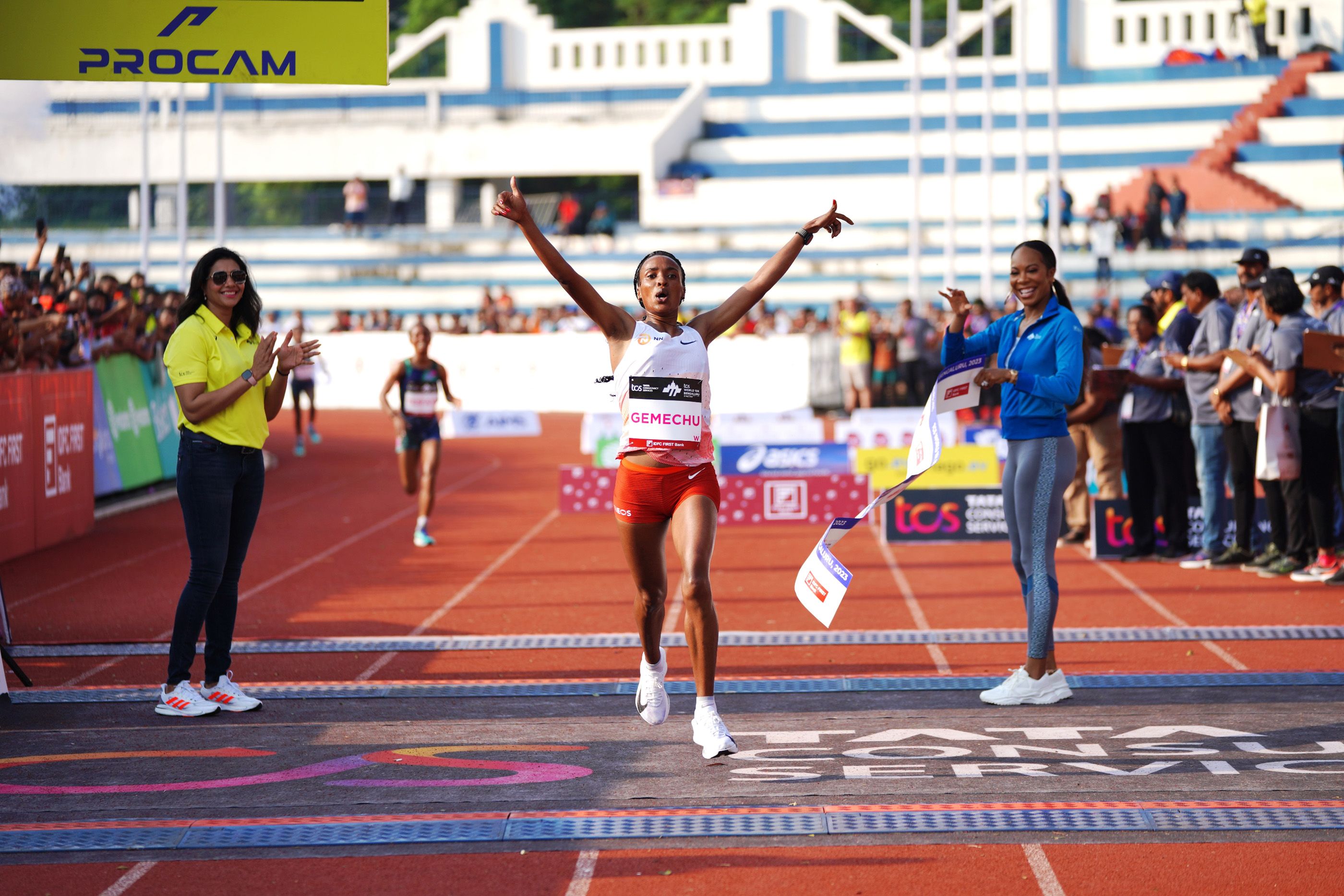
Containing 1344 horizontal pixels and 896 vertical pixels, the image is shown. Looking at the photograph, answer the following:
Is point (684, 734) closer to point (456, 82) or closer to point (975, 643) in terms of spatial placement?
point (975, 643)

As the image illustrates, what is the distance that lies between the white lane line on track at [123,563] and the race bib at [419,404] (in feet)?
7.76

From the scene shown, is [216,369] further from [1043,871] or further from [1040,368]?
[1043,871]

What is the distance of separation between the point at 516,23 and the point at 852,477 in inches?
1529

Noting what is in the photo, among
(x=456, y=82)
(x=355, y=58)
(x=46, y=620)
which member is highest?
(x=456, y=82)

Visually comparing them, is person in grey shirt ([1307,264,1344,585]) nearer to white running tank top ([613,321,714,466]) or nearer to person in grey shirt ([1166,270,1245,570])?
person in grey shirt ([1166,270,1245,570])

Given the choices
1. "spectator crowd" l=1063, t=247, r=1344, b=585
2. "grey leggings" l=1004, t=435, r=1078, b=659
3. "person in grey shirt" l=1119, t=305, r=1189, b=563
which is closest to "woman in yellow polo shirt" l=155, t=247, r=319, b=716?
"grey leggings" l=1004, t=435, r=1078, b=659

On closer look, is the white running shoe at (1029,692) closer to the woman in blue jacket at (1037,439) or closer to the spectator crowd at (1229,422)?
the woman in blue jacket at (1037,439)

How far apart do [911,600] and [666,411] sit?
4.69m

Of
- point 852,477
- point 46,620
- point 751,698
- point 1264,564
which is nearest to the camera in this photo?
point 751,698

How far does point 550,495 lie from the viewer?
Result: 17.4 m

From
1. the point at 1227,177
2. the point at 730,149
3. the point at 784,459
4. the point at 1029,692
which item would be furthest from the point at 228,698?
the point at 730,149

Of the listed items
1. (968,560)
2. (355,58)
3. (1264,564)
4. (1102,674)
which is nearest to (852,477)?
(968,560)

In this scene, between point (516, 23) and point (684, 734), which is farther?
point (516, 23)

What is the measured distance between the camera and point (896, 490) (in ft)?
22.1
